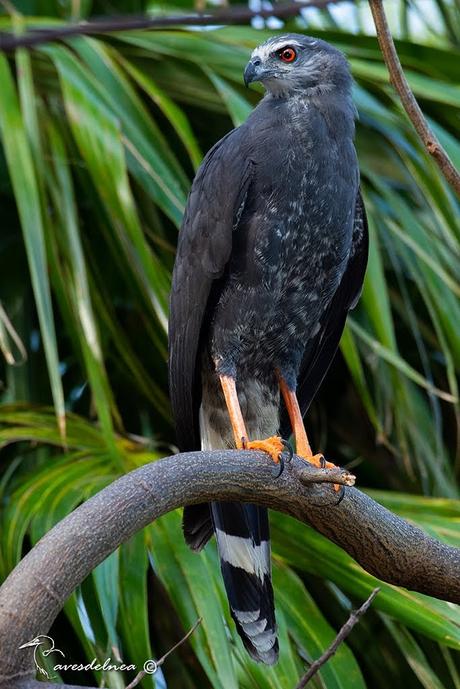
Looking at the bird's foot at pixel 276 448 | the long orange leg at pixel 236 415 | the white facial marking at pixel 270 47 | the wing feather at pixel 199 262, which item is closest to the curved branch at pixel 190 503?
the bird's foot at pixel 276 448

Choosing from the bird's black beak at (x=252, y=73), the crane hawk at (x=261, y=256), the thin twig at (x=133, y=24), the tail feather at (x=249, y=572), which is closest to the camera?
the thin twig at (x=133, y=24)

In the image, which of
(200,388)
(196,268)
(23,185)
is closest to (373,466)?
(200,388)

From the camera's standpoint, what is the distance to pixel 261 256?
3.31 metres

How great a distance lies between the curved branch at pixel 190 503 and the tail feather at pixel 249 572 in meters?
0.45

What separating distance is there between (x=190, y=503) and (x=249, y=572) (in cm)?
75

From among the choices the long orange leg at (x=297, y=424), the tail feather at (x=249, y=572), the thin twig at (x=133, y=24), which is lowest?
the tail feather at (x=249, y=572)

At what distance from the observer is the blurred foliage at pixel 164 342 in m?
3.05

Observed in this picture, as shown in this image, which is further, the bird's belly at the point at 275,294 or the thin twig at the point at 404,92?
the bird's belly at the point at 275,294

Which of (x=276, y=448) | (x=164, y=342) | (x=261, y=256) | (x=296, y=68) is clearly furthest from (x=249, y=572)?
(x=296, y=68)

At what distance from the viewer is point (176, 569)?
3.07m

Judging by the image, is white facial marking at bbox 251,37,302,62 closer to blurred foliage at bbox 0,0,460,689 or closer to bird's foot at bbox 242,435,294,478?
blurred foliage at bbox 0,0,460,689

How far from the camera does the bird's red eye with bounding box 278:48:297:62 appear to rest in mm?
3557

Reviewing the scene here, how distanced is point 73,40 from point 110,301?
0.94m

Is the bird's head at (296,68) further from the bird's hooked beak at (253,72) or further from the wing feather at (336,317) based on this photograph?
the wing feather at (336,317)
